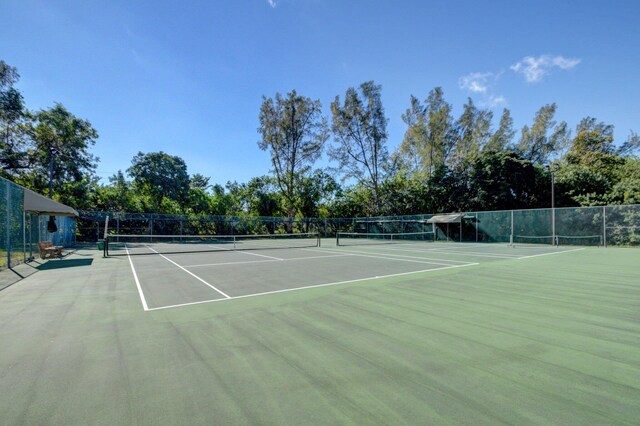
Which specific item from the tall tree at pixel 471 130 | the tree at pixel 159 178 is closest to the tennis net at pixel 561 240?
the tall tree at pixel 471 130

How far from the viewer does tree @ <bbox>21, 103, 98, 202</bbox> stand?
26.0 metres

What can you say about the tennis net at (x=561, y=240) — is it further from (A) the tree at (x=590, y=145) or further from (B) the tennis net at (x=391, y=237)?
(A) the tree at (x=590, y=145)

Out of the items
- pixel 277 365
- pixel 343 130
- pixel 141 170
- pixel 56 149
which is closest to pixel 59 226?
pixel 56 149

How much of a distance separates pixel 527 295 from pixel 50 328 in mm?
8146

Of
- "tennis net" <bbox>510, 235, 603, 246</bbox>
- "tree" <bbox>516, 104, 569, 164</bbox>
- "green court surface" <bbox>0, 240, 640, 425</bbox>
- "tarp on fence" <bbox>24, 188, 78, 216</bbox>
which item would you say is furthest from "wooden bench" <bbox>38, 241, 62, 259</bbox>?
"tree" <bbox>516, 104, 569, 164</bbox>

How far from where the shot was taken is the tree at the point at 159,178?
108 feet

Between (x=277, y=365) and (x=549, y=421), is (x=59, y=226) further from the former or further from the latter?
(x=549, y=421)

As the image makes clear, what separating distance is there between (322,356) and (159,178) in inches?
1379

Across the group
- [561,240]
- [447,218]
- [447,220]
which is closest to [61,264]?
[447,220]

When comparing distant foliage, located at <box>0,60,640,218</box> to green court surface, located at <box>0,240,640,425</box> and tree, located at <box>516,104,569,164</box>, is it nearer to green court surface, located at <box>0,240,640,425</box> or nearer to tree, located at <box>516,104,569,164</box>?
tree, located at <box>516,104,569,164</box>

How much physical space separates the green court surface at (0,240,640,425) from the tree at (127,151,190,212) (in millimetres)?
29434

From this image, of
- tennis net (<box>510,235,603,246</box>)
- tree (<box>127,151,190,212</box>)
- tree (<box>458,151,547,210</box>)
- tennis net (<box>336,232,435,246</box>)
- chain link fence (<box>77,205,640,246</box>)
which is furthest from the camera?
tree (<box>127,151,190,212</box>)

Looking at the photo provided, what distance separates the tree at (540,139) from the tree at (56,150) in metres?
49.5

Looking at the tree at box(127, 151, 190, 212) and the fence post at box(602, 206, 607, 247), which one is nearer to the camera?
the fence post at box(602, 206, 607, 247)
